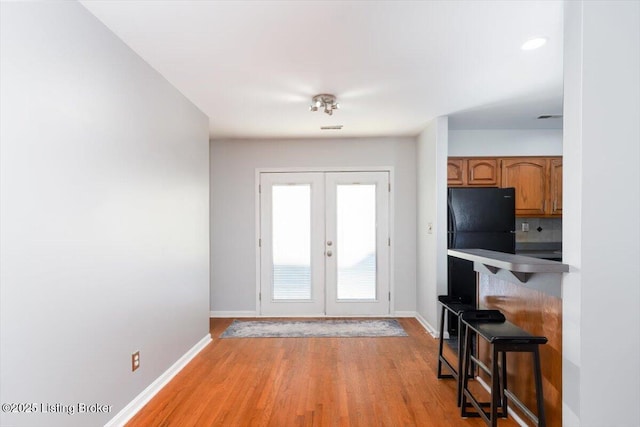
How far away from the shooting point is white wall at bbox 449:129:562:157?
4625 millimetres

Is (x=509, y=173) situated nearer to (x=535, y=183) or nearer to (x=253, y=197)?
(x=535, y=183)

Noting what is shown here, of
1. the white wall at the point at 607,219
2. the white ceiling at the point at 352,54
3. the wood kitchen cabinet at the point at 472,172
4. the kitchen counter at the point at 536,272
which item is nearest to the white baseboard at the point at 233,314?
the white ceiling at the point at 352,54

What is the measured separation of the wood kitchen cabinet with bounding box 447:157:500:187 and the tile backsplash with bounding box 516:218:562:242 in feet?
2.50

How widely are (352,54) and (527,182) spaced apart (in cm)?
321

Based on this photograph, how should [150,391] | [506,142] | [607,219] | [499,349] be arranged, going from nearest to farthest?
[607,219]
[499,349]
[150,391]
[506,142]

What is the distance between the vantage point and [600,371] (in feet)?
5.59

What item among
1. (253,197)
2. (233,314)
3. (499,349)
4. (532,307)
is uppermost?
(253,197)

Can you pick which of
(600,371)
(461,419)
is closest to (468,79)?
(600,371)

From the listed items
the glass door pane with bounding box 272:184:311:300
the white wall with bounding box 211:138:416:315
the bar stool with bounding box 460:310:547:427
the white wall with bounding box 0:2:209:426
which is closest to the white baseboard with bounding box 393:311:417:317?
the white wall with bounding box 211:138:416:315

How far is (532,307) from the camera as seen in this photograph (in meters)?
2.23

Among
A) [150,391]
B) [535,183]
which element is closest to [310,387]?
[150,391]

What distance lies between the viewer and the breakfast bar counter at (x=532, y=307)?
1.91 metres

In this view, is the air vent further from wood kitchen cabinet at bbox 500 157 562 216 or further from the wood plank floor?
the wood plank floor

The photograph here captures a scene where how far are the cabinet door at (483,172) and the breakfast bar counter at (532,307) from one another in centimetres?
208
